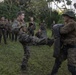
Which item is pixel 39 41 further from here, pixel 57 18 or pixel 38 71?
pixel 57 18

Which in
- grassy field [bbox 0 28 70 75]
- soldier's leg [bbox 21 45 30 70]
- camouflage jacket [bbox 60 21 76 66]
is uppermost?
camouflage jacket [bbox 60 21 76 66]

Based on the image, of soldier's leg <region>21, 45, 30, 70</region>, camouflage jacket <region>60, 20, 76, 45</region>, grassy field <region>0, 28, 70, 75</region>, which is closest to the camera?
camouflage jacket <region>60, 20, 76, 45</region>

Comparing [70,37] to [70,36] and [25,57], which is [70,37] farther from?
[25,57]

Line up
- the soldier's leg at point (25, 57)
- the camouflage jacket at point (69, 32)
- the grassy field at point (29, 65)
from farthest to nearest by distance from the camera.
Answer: the grassy field at point (29, 65)
the soldier's leg at point (25, 57)
the camouflage jacket at point (69, 32)

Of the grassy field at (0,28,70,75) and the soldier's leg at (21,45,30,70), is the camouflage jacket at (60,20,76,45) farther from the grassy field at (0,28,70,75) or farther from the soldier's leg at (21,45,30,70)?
the grassy field at (0,28,70,75)

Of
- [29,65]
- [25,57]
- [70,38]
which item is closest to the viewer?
[70,38]

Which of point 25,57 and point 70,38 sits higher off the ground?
point 70,38

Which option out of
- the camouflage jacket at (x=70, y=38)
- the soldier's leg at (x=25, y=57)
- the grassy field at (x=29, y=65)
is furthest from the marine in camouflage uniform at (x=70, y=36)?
the grassy field at (x=29, y=65)

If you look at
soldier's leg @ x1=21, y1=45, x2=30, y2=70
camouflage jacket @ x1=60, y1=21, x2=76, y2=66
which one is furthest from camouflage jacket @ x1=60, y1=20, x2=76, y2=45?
soldier's leg @ x1=21, y1=45, x2=30, y2=70

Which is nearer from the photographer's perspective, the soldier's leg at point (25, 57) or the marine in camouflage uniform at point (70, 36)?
the marine in camouflage uniform at point (70, 36)

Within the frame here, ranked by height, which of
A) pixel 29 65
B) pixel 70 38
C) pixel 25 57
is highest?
pixel 70 38

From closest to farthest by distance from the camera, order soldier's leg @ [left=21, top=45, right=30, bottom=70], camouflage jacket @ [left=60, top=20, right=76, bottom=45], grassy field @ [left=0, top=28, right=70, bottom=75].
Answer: camouflage jacket @ [left=60, top=20, right=76, bottom=45]
soldier's leg @ [left=21, top=45, right=30, bottom=70]
grassy field @ [left=0, top=28, right=70, bottom=75]

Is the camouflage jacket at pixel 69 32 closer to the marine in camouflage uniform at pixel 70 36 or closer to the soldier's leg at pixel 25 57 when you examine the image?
the marine in camouflage uniform at pixel 70 36

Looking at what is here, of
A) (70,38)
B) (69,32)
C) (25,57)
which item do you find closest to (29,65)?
(25,57)
